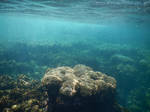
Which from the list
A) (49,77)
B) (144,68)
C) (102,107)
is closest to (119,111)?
(102,107)

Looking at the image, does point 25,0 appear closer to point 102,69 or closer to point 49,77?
point 49,77

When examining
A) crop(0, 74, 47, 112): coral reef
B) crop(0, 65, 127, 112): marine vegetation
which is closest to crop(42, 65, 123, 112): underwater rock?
crop(0, 65, 127, 112): marine vegetation

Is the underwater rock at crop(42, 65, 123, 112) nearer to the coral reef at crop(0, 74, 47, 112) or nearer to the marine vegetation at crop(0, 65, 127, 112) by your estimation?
the marine vegetation at crop(0, 65, 127, 112)

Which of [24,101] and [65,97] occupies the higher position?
[65,97]

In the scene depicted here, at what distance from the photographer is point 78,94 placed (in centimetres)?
618

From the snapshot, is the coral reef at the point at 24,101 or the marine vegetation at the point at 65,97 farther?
the coral reef at the point at 24,101

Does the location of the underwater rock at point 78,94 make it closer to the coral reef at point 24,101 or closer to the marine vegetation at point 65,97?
the marine vegetation at point 65,97

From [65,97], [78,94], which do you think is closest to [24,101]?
[65,97]

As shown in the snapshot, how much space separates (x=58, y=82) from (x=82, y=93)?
1.61m

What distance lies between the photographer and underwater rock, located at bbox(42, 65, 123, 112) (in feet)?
20.0

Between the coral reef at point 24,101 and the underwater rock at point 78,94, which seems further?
the coral reef at point 24,101

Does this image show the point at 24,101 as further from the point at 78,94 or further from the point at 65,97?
the point at 78,94

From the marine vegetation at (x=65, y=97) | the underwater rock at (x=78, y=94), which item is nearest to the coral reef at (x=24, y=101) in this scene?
the marine vegetation at (x=65, y=97)

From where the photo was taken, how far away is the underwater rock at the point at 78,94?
608 centimetres
